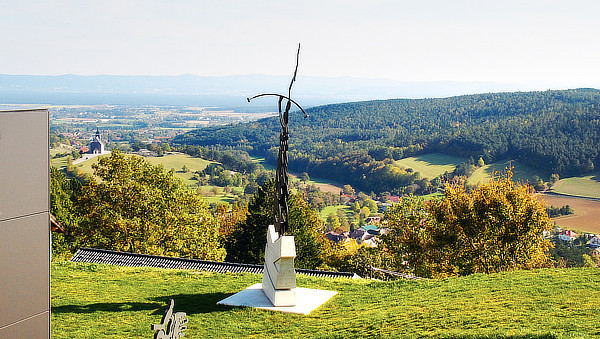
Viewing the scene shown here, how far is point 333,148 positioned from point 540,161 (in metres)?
54.2

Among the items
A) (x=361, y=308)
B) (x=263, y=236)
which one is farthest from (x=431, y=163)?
(x=361, y=308)

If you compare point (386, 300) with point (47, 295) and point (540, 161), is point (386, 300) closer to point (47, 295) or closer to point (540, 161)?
point (47, 295)

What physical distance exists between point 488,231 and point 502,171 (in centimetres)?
7783

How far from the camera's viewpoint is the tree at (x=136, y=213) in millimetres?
25812

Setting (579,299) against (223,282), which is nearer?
(579,299)

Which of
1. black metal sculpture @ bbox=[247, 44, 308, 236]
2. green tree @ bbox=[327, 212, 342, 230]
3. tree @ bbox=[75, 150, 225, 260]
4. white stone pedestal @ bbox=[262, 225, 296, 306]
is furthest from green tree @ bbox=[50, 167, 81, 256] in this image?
green tree @ bbox=[327, 212, 342, 230]

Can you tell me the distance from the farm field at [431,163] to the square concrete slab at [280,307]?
301ft

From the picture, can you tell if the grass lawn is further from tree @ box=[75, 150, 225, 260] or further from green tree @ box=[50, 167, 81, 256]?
green tree @ box=[50, 167, 81, 256]

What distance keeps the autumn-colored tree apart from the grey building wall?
17790mm

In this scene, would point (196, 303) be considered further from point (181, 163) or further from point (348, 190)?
point (348, 190)

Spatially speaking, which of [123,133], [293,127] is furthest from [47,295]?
[123,133]

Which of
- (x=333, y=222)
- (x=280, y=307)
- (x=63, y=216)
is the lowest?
(x=333, y=222)

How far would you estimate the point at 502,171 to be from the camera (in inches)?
3706

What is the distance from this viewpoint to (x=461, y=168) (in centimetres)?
10031
